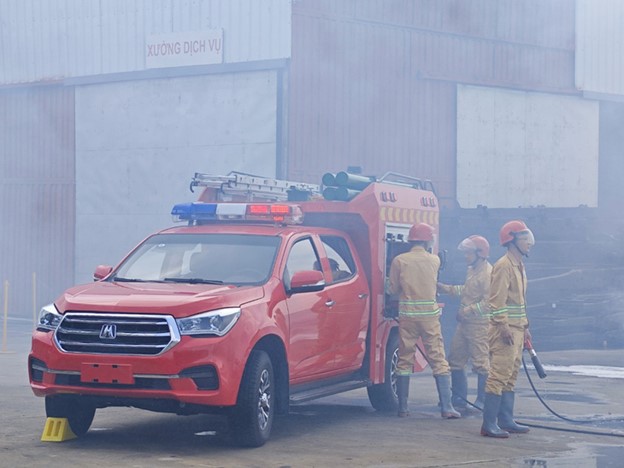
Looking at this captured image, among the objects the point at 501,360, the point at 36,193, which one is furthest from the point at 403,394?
the point at 36,193

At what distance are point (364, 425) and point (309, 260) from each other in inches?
60.4

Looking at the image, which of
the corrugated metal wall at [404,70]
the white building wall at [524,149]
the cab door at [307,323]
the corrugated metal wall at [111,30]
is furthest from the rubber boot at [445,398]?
the white building wall at [524,149]

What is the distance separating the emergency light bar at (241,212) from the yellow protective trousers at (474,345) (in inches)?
86.3

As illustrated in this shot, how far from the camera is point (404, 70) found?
72.3 ft

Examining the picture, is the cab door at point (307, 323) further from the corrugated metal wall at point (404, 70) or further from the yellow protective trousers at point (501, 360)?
the corrugated metal wall at point (404, 70)

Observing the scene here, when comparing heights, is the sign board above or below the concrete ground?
above

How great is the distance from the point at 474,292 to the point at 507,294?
72.7 inches

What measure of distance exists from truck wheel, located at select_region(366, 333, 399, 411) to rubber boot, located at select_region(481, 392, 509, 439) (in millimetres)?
1649

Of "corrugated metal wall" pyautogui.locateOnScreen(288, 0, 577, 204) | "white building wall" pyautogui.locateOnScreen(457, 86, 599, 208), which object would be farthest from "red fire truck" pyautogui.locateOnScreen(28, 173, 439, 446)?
"white building wall" pyautogui.locateOnScreen(457, 86, 599, 208)

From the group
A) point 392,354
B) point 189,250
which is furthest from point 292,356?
point 392,354

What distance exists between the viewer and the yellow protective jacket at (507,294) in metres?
8.97

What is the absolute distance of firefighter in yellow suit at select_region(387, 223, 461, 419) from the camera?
10086 mm

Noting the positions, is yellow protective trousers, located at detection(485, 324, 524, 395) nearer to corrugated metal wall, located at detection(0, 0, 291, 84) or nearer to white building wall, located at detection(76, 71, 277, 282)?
white building wall, located at detection(76, 71, 277, 282)

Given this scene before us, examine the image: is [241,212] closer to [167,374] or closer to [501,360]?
[167,374]
